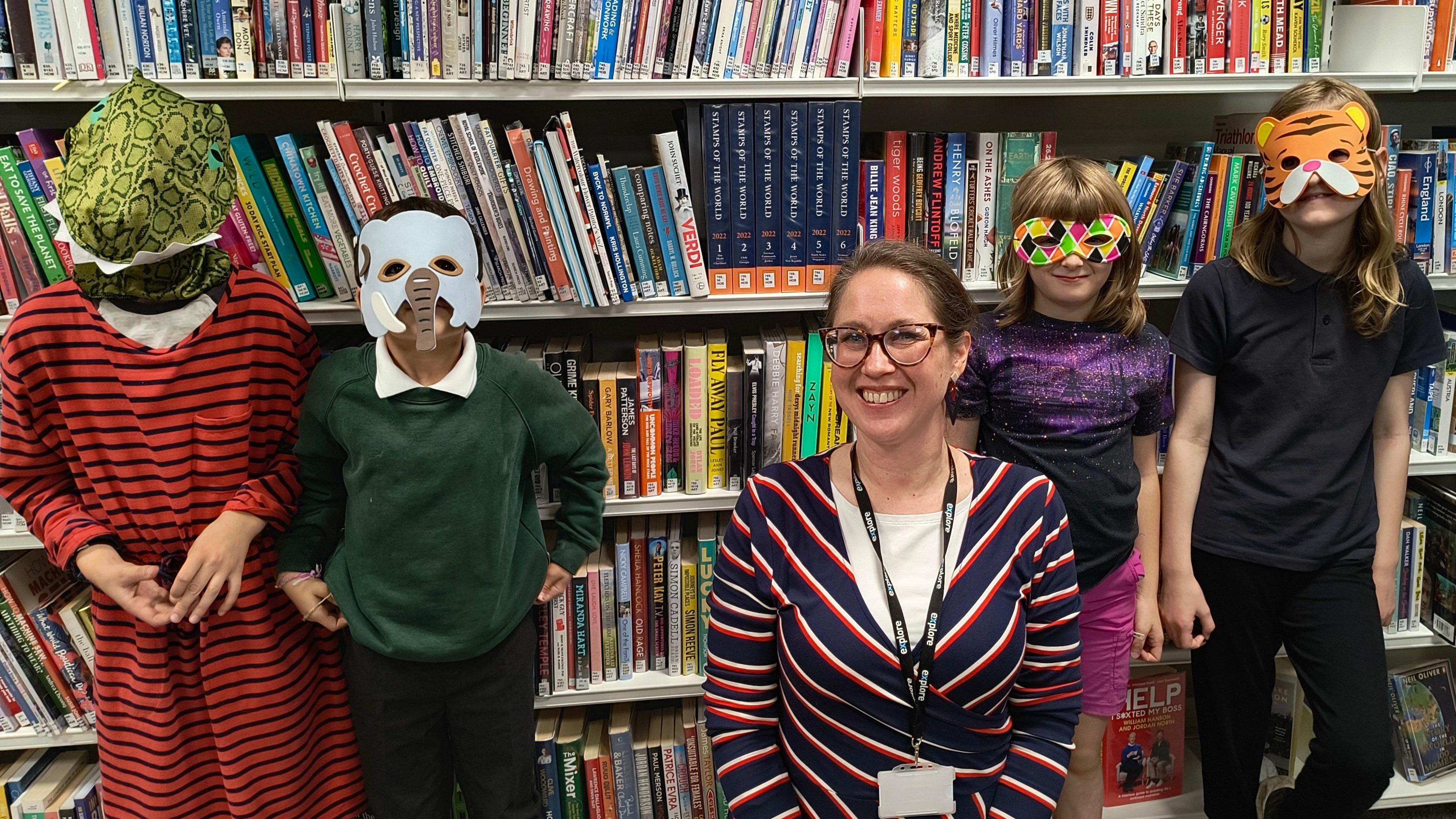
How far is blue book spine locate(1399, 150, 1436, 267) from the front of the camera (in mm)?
1932

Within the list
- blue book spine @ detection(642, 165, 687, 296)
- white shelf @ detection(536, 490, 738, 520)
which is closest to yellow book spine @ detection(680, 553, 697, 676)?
white shelf @ detection(536, 490, 738, 520)

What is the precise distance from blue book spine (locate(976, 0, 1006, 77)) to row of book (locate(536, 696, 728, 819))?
138 cm

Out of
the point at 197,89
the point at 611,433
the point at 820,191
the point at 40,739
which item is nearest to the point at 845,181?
the point at 820,191

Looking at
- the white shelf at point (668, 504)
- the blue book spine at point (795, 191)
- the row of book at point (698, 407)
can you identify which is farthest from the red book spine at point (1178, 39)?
the white shelf at point (668, 504)

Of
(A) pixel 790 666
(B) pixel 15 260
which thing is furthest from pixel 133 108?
(A) pixel 790 666

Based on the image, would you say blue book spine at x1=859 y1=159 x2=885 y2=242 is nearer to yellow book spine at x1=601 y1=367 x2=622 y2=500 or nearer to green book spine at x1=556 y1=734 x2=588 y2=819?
yellow book spine at x1=601 y1=367 x2=622 y2=500

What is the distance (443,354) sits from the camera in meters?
1.54

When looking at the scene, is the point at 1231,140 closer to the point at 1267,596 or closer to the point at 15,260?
the point at 1267,596

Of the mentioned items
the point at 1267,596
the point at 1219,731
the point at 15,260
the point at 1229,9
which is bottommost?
the point at 1219,731

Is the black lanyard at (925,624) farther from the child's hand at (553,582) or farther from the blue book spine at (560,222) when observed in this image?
the blue book spine at (560,222)

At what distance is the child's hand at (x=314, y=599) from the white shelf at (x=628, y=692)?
510mm

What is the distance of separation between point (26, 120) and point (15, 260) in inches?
17.3

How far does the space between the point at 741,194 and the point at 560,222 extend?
326 mm

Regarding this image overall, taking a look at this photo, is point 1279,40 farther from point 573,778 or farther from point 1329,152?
point 573,778
